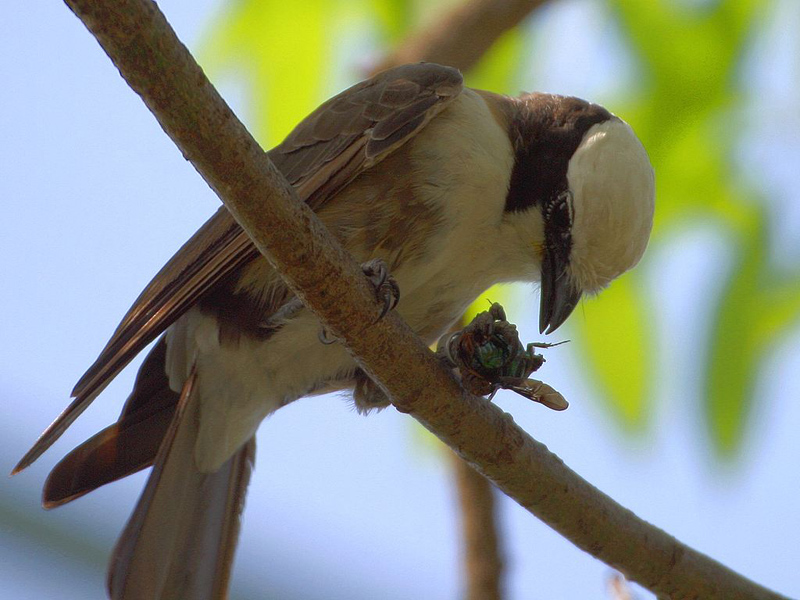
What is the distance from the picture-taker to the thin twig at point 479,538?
364 cm

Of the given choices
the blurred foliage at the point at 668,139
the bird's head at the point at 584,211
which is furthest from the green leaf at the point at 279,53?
the bird's head at the point at 584,211

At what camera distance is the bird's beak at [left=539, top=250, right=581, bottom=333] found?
3.61m

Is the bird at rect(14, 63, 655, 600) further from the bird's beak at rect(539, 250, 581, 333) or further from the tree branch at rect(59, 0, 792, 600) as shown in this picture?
the tree branch at rect(59, 0, 792, 600)

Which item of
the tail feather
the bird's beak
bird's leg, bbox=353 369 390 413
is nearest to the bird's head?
the bird's beak

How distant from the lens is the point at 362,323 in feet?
8.74

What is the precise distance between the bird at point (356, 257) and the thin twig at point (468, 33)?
1.90 ft

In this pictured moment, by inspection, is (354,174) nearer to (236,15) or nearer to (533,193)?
(533,193)

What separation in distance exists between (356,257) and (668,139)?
141 cm

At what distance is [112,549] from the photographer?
3482mm

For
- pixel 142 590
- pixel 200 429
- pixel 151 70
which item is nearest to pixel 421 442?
pixel 200 429

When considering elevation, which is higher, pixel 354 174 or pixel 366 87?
pixel 366 87

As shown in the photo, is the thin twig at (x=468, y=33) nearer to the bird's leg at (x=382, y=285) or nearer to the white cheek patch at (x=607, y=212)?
the white cheek patch at (x=607, y=212)

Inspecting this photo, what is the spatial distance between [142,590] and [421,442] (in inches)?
51.0

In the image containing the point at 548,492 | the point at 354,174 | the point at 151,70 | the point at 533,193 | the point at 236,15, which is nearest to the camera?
the point at 151,70
